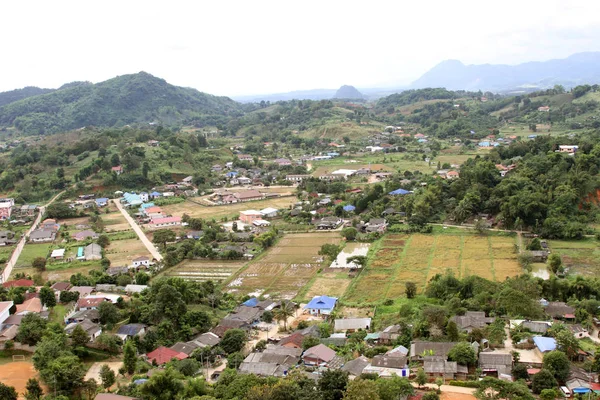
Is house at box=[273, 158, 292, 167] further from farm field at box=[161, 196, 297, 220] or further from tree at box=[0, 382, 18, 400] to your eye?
tree at box=[0, 382, 18, 400]

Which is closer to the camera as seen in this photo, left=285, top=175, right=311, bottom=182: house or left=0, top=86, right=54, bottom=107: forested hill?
left=285, top=175, right=311, bottom=182: house

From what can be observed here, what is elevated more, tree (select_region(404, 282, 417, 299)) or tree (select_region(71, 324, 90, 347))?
tree (select_region(71, 324, 90, 347))

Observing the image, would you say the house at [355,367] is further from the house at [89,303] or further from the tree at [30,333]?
the tree at [30,333]

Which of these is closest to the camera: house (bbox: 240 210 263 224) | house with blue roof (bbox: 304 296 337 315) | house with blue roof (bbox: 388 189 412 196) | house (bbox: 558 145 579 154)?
house with blue roof (bbox: 304 296 337 315)

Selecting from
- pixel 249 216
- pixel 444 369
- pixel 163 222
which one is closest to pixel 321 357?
pixel 444 369

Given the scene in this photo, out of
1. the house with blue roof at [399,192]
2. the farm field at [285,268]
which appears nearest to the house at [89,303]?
the farm field at [285,268]

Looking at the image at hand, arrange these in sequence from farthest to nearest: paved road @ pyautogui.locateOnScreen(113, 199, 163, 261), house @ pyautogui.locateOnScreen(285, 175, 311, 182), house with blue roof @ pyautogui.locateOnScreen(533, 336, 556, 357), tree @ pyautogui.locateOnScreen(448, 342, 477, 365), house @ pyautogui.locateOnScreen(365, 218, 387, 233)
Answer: house @ pyautogui.locateOnScreen(285, 175, 311, 182)
house @ pyautogui.locateOnScreen(365, 218, 387, 233)
paved road @ pyautogui.locateOnScreen(113, 199, 163, 261)
house with blue roof @ pyautogui.locateOnScreen(533, 336, 556, 357)
tree @ pyautogui.locateOnScreen(448, 342, 477, 365)

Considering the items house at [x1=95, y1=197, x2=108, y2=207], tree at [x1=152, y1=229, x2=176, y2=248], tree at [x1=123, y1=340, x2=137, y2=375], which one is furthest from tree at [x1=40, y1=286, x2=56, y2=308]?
house at [x1=95, y1=197, x2=108, y2=207]
